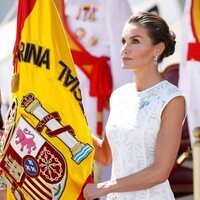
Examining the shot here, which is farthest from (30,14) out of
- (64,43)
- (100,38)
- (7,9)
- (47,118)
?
(7,9)

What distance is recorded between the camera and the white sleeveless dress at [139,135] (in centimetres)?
237

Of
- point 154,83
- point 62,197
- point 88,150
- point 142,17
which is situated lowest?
point 62,197

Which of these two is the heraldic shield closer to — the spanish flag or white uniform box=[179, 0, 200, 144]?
the spanish flag

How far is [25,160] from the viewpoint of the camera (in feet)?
8.13

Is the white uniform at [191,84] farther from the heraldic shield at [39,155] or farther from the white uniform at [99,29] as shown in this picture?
the heraldic shield at [39,155]

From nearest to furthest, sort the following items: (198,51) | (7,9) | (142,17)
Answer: (142,17)
(198,51)
(7,9)

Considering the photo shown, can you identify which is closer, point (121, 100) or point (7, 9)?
point (121, 100)

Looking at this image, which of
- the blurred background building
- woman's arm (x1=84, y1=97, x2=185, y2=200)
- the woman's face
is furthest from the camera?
the blurred background building

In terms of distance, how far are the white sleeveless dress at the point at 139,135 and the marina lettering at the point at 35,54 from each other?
316mm

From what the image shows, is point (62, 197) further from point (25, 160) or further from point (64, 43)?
point (64, 43)

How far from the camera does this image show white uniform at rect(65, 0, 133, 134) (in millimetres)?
3955

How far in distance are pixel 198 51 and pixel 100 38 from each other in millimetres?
544

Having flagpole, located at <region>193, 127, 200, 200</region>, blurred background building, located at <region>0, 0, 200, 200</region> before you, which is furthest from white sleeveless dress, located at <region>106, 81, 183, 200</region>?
blurred background building, located at <region>0, 0, 200, 200</region>

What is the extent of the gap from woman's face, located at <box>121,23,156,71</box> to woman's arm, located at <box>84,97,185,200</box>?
18cm
